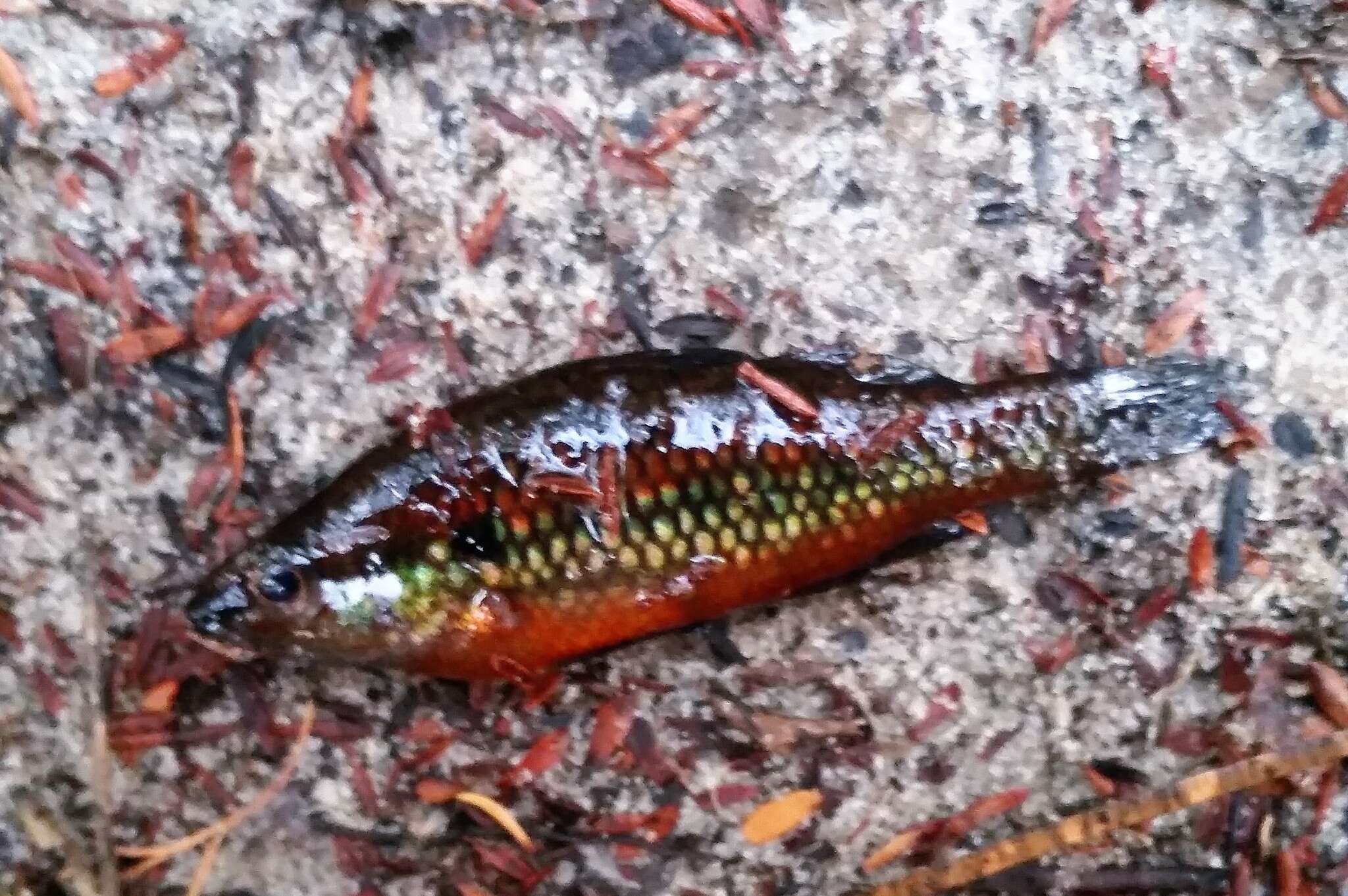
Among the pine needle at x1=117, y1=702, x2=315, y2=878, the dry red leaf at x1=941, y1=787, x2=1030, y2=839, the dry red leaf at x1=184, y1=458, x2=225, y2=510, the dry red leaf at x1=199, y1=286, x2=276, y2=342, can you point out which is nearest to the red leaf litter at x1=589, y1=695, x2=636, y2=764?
the pine needle at x1=117, y1=702, x2=315, y2=878

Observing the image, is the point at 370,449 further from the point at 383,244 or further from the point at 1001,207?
the point at 1001,207

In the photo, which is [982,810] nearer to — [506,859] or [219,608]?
[506,859]

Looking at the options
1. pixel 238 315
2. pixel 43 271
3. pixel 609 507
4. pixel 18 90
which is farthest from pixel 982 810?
pixel 18 90

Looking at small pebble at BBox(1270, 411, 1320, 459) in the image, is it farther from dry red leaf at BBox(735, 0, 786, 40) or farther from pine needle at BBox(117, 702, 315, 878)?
pine needle at BBox(117, 702, 315, 878)

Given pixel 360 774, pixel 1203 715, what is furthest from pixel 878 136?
pixel 360 774

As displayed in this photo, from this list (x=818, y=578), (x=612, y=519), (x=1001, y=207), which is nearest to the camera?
(x=612, y=519)

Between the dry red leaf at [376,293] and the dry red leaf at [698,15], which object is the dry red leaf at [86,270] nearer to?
the dry red leaf at [376,293]
